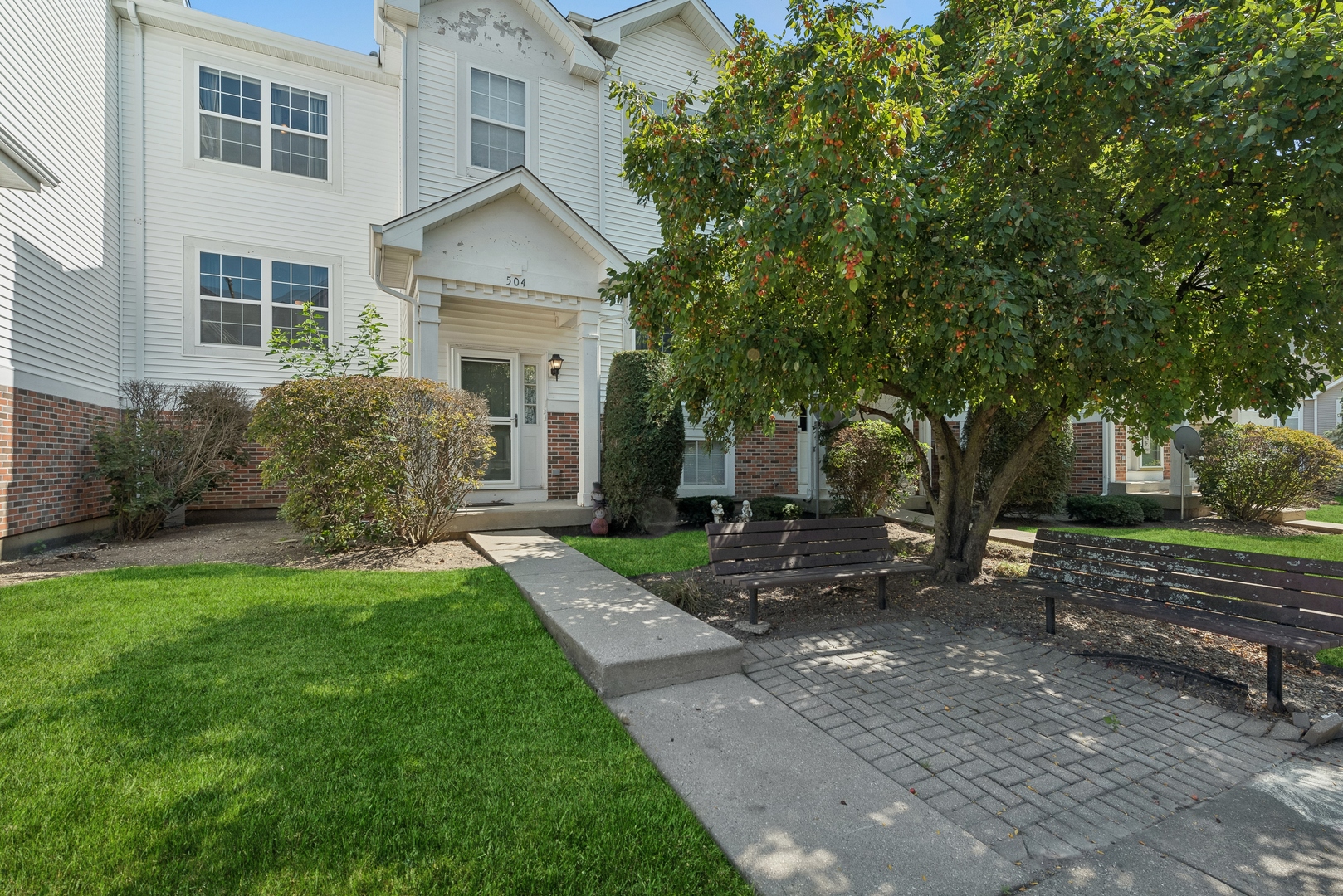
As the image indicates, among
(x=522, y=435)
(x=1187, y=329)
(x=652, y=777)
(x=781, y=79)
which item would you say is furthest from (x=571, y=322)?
(x=652, y=777)

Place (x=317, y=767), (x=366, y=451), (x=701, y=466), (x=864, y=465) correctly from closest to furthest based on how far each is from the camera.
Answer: (x=317, y=767), (x=366, y=451), (x=864, y=465), (x=701, y=466)

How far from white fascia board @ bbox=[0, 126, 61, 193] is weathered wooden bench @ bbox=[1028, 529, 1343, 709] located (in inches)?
374

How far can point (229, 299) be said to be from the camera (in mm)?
10414

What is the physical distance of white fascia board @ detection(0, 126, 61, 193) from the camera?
18.5ft

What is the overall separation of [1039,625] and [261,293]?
11.9 meters

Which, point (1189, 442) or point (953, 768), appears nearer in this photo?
point (953, 768)

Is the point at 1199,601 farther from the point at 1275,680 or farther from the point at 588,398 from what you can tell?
the point at 588,398

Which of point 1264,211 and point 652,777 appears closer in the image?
point 652,777

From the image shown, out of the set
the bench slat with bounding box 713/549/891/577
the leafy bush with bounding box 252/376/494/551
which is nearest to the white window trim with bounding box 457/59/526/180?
the leafy bush with bounding box 252/376/494/551

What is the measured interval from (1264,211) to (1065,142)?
140 cm

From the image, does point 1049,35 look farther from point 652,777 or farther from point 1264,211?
point 652,777

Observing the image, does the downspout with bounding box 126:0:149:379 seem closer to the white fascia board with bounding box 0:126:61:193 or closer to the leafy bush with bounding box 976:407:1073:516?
the white fascia board with bounding box 0:126:61:193

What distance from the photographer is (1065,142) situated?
16.4ft

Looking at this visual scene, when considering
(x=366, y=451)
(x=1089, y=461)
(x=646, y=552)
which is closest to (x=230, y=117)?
(x=366, y=451)
